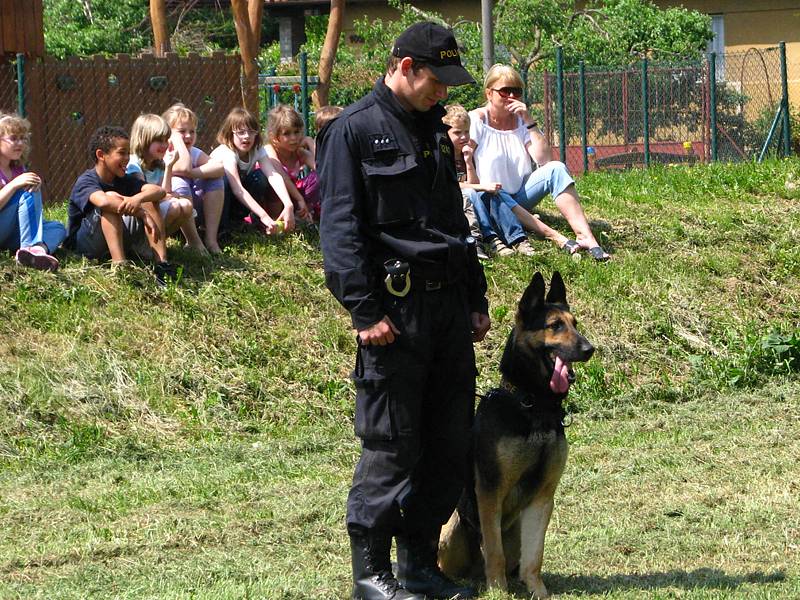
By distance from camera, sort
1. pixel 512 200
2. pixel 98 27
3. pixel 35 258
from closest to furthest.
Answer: pixel 35 258, pixel 512 200, pixel 98 27

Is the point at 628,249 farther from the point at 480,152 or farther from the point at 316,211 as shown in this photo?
the point at 316,211

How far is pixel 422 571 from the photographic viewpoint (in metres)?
5.15

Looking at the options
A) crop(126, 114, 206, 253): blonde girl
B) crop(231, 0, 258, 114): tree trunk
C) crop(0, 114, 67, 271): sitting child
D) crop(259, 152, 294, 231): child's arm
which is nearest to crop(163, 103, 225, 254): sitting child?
crop(126, 114, 206, 253): blonde girl

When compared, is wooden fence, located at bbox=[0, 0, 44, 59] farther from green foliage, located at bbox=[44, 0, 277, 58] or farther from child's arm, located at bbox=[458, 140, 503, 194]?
green foliage, located at bbox=[44, 0, 277, 58]

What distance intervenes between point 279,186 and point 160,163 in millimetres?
1089

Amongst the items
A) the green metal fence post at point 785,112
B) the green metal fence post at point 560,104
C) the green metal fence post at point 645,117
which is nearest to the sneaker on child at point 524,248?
the green metal fence post at point 560,104

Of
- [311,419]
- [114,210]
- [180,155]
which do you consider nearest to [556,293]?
[311,419]

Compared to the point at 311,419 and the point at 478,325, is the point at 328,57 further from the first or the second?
the point at 478,325

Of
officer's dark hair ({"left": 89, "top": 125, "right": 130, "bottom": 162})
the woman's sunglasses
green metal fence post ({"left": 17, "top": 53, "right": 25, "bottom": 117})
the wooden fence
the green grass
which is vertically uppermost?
the wooden fence

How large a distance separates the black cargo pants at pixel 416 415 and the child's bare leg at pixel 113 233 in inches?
188

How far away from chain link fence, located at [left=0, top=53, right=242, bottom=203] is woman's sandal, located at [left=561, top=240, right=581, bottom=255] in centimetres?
495

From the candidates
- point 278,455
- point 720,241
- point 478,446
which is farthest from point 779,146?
point 478,446

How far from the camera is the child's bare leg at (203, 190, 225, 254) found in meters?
10.1

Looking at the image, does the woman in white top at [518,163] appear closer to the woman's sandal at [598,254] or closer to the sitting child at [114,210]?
the woman's sandal at [598,254]
